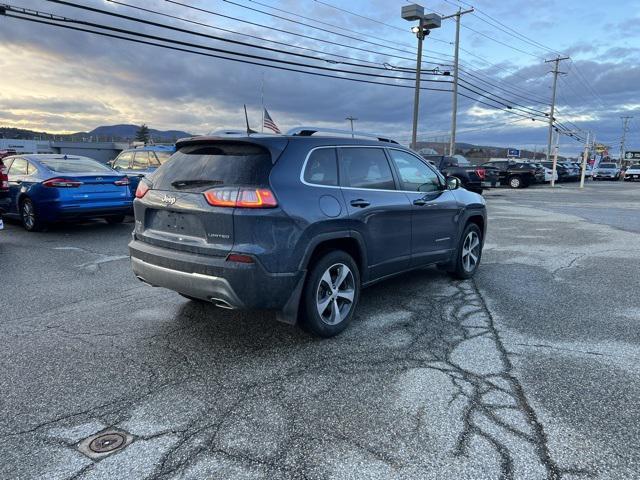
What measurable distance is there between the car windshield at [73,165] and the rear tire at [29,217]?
783mm

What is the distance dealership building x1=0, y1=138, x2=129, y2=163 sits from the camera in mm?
54781

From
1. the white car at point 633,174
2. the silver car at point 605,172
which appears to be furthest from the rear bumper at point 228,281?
the silver car at point 605,172

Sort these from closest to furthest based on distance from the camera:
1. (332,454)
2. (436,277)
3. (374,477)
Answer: (374,477) < (332,454) < (436,277)

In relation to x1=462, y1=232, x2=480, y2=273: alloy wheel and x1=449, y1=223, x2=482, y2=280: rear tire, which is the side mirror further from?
x1=462, y1=232, x2=480, y2=273: alloy wheel

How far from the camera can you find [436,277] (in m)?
6.65

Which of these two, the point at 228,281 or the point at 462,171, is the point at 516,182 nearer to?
the point at 462,171

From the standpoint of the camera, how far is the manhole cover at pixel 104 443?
8.80ft

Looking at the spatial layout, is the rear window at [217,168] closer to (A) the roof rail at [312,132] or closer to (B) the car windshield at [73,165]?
(A) the roof rail at [312,132]

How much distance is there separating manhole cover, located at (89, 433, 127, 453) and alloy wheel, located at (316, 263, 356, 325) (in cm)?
184

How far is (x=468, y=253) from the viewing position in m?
6.56

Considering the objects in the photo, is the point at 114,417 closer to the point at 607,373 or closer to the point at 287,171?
the point at 287,171

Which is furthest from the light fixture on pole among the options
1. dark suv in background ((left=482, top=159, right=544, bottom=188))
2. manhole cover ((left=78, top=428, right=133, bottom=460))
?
manhole cover ((left=78, top=428, right=133, bottom=460))

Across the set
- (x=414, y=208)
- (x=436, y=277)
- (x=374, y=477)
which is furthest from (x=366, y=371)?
(x=436, y=277)

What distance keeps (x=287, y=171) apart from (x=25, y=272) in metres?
4.73
